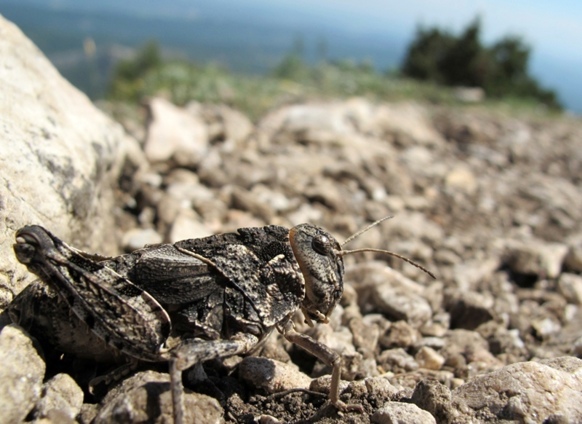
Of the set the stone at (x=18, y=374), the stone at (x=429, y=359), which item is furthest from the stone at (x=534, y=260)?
the stone at (x=18, y=374)

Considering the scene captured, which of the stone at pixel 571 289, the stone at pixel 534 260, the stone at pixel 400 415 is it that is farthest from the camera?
the stone at pixel 534 260

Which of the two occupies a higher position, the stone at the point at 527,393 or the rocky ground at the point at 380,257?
the stone at the point at 527,393

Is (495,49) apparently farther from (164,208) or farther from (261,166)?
(164,208)

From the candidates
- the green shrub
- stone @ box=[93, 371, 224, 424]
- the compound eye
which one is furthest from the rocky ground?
the green shrub

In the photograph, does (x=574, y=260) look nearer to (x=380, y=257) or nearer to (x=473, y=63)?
(x=380, y=257)

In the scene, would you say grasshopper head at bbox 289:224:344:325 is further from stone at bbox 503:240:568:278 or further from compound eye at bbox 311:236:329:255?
stone at bbox 503:240:568:278

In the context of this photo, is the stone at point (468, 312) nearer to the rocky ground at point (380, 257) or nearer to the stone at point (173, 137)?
the rocky ground at point (380, 257)

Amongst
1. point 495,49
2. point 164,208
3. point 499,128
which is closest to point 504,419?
point 164,208
